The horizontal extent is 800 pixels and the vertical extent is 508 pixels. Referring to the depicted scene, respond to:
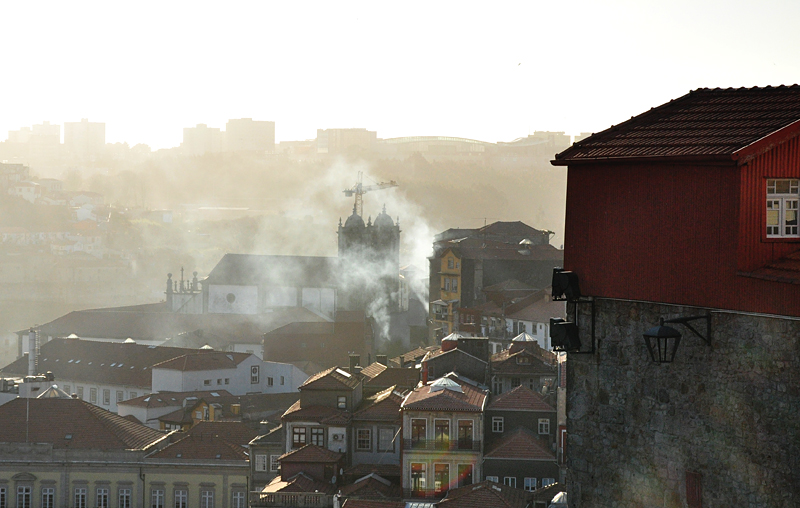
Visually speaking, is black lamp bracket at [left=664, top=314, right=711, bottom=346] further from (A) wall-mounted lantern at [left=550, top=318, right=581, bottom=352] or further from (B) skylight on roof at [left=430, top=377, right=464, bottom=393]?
(B) skylight on roof at [left=430, top=377, right=464, bottom=393]

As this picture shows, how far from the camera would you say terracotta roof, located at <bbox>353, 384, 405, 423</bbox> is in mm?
39281

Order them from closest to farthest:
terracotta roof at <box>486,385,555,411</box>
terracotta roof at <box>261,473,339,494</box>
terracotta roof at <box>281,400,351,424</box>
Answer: terracotta roof at <box>261,473,339,494</box>, terracotta roof at <box>486,385,555,411</box>, terracotta roof at <box>281,400,351,424</box>

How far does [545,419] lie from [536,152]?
154991 millimetres

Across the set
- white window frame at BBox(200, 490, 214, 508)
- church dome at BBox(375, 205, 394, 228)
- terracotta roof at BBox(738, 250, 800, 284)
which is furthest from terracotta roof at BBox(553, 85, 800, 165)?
church dome at BBox(375, 205, 394, 228)

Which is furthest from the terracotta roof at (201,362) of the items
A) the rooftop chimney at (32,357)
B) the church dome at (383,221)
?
the church dome at (383,221)

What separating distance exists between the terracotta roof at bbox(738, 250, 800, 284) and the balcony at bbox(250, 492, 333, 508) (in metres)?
26.0

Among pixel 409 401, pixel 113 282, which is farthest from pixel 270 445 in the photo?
pixel 113 282

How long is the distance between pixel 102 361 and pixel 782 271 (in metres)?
65.9

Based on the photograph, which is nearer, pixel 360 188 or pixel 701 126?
pixel 701 126

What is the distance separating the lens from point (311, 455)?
3672 centimetres

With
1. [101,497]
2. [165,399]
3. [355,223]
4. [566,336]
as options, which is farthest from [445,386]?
[355,223]

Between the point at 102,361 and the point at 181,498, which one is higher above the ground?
the point at 102,361

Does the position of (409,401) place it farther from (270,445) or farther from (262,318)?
(262,318)

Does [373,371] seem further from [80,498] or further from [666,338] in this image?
[666,338]
